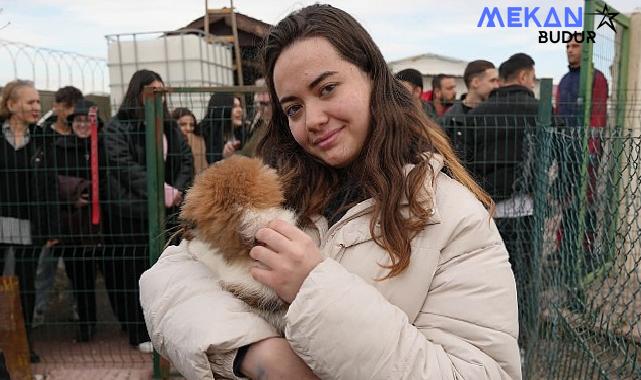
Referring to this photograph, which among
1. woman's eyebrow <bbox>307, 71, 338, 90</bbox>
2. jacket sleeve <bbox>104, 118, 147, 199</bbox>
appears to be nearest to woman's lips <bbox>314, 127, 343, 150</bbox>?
woman's eyebrow <bbox>307, 71, 338, 90</bbox>

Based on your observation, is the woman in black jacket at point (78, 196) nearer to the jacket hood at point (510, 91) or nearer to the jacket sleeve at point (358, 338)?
the jacket hood at point (510, 91)

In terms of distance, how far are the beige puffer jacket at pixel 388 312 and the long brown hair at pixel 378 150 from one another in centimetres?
4

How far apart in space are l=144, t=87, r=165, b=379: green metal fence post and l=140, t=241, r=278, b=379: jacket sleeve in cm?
255

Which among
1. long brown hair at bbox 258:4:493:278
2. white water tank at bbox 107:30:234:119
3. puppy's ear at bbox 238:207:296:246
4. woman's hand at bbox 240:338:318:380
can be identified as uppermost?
white water tank at bbox 107:30:234:119

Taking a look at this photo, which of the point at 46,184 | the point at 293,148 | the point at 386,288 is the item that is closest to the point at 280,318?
the point at 386,288

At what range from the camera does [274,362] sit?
52.6 inches

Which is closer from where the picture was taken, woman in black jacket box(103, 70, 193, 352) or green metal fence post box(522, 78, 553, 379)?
green metal fence post box(522, 78, 553, 379)

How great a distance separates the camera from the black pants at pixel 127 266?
480cm

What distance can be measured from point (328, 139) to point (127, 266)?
12.2ft

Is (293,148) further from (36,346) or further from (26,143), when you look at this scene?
(36,346)

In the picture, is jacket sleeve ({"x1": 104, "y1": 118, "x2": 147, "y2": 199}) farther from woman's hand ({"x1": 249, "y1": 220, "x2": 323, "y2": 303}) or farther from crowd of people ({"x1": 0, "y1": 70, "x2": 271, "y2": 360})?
woman's hand ({"x1": 249, "y1": 220, "x2": 323, "y2": 303})

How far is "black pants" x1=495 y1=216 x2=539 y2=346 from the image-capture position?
436 cm

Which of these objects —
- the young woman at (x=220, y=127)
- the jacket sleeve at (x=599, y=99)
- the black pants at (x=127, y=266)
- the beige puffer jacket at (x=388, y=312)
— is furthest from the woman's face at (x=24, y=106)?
the jacket sleeve at (x=599, y=99)

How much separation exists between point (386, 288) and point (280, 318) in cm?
27
